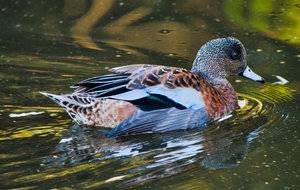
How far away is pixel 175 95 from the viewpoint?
26.8 ft

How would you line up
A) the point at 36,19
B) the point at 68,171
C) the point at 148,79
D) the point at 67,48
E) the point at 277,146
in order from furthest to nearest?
1. the point at 36,19
2. the point at 67,48
3. the point at 148,79
4. the point at 277,146
5. the point at 68,171

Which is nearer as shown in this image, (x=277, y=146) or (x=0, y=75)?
(x=277, y=146)

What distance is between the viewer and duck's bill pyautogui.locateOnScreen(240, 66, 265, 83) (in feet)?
29.1

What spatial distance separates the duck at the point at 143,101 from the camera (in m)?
8.09

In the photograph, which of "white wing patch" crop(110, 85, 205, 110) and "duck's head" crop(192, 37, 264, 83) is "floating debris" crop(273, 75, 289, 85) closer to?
"duck's head" crop(192, 37, 264, 83)

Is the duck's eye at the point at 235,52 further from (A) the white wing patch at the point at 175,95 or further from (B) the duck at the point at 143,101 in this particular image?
(A) the white wing patch at the point at 175,95

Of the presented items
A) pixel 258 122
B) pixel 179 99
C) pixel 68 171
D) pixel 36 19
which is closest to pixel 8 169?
pixel 68 171

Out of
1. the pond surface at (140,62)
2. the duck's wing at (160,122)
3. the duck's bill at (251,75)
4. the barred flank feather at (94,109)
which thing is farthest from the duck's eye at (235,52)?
the barred flank feather at (94,109)

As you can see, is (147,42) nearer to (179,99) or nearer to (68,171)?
(179,99)

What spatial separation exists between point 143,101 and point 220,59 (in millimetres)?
1214

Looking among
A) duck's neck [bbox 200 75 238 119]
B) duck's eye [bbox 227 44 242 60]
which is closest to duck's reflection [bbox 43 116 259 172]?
duck's neck [bbox 200 75 238 119]

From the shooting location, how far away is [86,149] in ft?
24.8

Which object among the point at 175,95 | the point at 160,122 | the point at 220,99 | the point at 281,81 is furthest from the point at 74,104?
the point at 281,81

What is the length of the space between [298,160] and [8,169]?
89.4 inches
